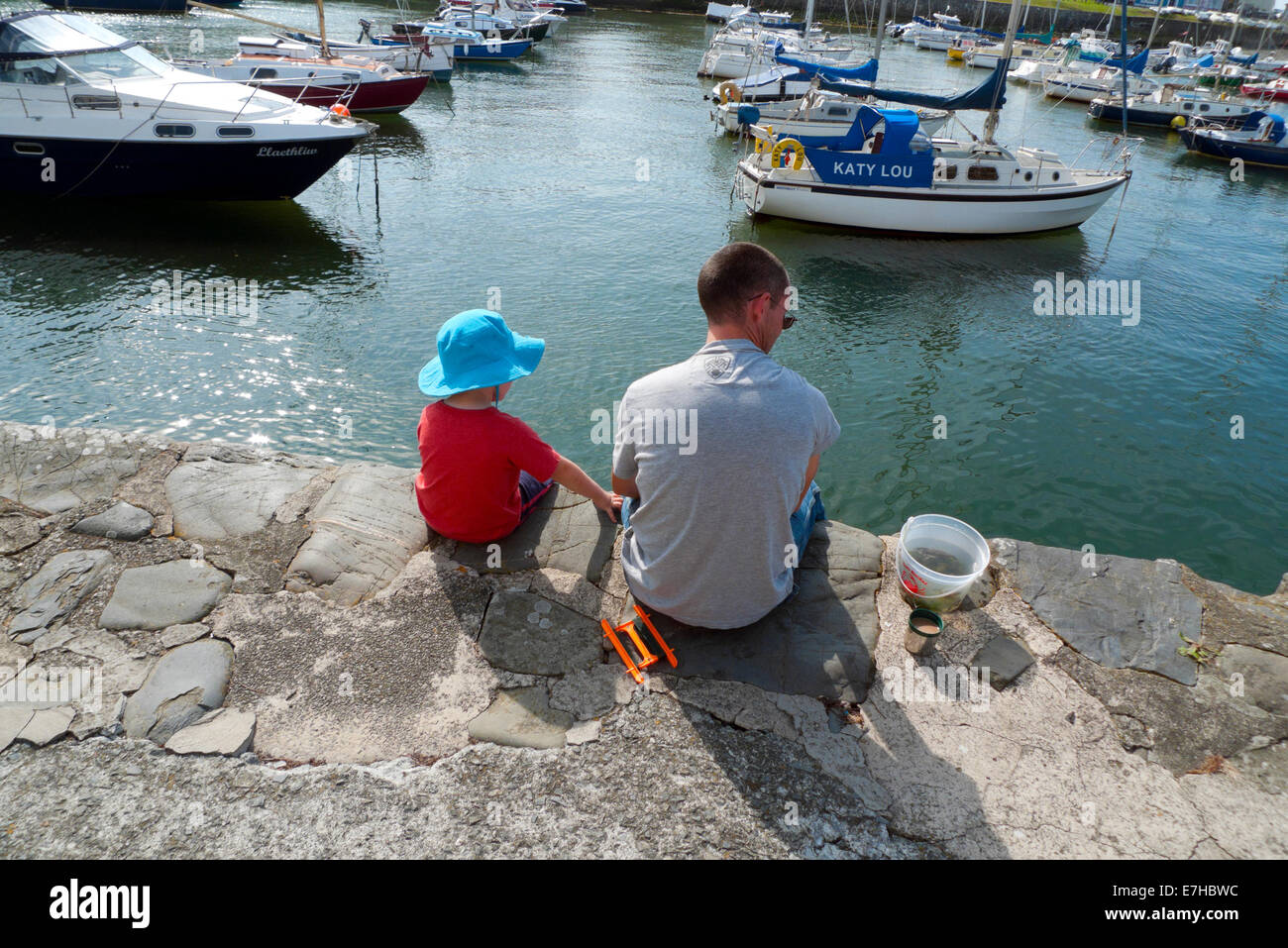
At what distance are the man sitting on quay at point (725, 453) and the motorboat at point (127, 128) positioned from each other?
14.4 metres

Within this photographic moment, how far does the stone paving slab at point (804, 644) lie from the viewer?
10.9 ft

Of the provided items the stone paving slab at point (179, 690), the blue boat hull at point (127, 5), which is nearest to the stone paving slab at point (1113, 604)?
the stone paving slab at point (179, 690)

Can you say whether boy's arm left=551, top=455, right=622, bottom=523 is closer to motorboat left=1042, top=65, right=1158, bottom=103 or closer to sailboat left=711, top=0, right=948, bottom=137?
sailboat left=711, top=0, right=948, bottom=137

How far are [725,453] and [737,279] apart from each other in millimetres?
783

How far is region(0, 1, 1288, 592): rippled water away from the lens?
8.55 metres

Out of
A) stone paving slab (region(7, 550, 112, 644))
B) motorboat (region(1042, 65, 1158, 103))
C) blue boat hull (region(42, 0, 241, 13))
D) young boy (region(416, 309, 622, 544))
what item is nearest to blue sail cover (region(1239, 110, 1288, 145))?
motorboat (region(1042, 65, 1158, 103))

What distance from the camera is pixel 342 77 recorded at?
2247 cm

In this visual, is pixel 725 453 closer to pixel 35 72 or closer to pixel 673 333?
pixel 673 333

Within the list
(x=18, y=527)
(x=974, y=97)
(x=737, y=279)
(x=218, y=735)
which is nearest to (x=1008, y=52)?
(x=974, y=97)

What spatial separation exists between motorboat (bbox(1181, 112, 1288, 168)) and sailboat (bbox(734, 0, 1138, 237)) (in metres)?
17.6

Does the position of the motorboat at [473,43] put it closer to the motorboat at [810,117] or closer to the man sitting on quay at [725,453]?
the motorboat at [810,117]

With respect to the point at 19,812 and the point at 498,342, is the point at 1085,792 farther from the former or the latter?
the point at 19,812
